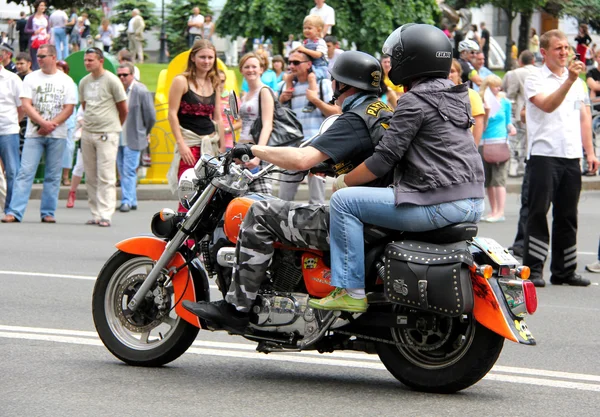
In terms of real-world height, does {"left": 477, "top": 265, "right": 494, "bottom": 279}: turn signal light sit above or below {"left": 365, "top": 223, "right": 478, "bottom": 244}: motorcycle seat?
below

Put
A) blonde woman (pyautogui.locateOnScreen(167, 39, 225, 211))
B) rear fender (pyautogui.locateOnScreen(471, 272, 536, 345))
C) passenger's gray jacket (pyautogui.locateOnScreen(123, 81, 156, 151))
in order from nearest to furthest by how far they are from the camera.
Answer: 1. rear fender (pyautogui.locateOnScreen(471, 272, 536, 345))
2. blonde woman (pyautogui.locateOnScreen(167, 39, 225, 211))
3. passenger's gray jacket (pyautogui.locateOnScreen(123, 81, 156, 151))

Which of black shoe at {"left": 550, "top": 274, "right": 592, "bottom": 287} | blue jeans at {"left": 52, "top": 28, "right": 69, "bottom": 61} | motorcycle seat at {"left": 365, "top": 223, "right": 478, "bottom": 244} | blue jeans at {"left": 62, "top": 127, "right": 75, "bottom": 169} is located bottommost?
blue jeans at {"left": 52, "top": 28, "right": 69, "bottom": 61}

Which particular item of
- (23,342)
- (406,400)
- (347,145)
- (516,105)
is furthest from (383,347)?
(516,105)

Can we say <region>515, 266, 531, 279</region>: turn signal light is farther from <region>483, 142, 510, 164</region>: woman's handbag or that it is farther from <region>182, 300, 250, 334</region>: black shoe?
<region>483, 142, 510, 164</region>: woman's handbag

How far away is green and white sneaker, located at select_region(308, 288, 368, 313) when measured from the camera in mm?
5953

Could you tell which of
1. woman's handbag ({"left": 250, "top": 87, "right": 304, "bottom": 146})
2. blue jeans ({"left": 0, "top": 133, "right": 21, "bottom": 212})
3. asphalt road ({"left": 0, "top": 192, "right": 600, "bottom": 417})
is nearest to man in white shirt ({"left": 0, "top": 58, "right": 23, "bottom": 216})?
blue jeans ({"left": 0, "top": 133, "right": 21, "bottom": 212})

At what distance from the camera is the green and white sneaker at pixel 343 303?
19.5ft

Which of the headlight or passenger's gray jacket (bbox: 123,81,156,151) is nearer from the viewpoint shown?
the headlight

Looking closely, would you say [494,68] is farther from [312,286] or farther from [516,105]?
[312,286]

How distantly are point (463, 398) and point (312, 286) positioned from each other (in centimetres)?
93

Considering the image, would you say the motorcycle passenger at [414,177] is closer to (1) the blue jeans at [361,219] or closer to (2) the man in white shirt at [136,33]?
(1) the blue jeans at [361,219]

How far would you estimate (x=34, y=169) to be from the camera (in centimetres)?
1432

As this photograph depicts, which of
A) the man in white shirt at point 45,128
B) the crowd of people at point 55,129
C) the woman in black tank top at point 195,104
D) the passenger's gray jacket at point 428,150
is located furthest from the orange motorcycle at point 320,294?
the man in white shirt at point 45,128

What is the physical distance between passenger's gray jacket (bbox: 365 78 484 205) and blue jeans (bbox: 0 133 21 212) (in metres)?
9.48
